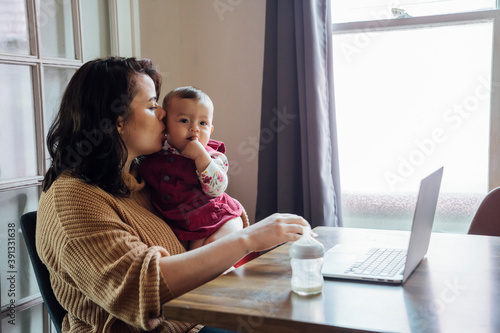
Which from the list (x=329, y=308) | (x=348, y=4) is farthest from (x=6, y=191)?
(x=348, y=4)

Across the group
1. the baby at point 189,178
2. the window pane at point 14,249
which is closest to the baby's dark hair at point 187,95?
the baby at point 189,178

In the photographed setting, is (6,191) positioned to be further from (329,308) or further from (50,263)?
(329,308)

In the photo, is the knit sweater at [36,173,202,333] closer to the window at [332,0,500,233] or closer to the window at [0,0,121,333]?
the window at [0,0,121,333]

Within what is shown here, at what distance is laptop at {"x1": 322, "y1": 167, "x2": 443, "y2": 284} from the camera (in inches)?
42.0

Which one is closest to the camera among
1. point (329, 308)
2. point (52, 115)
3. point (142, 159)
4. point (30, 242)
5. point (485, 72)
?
point (329, 308)

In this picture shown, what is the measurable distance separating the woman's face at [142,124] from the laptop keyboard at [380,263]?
2.19 ft

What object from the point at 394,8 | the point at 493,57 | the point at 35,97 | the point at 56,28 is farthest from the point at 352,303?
the point at 394,8

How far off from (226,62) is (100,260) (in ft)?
6.30

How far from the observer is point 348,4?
2664mm

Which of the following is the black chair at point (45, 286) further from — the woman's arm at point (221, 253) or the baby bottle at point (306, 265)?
the baby bottle at point (306, 265)

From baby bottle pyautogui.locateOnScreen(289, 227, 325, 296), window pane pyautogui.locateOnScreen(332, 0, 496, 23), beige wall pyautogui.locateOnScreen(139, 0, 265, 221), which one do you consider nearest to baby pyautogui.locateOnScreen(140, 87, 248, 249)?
baby bottle pyautogui.locateOnScreen(289, 227, 325, 296)

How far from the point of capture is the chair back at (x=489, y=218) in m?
1.82

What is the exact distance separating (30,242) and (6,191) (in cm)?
55

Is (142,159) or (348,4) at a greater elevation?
(348,4)
